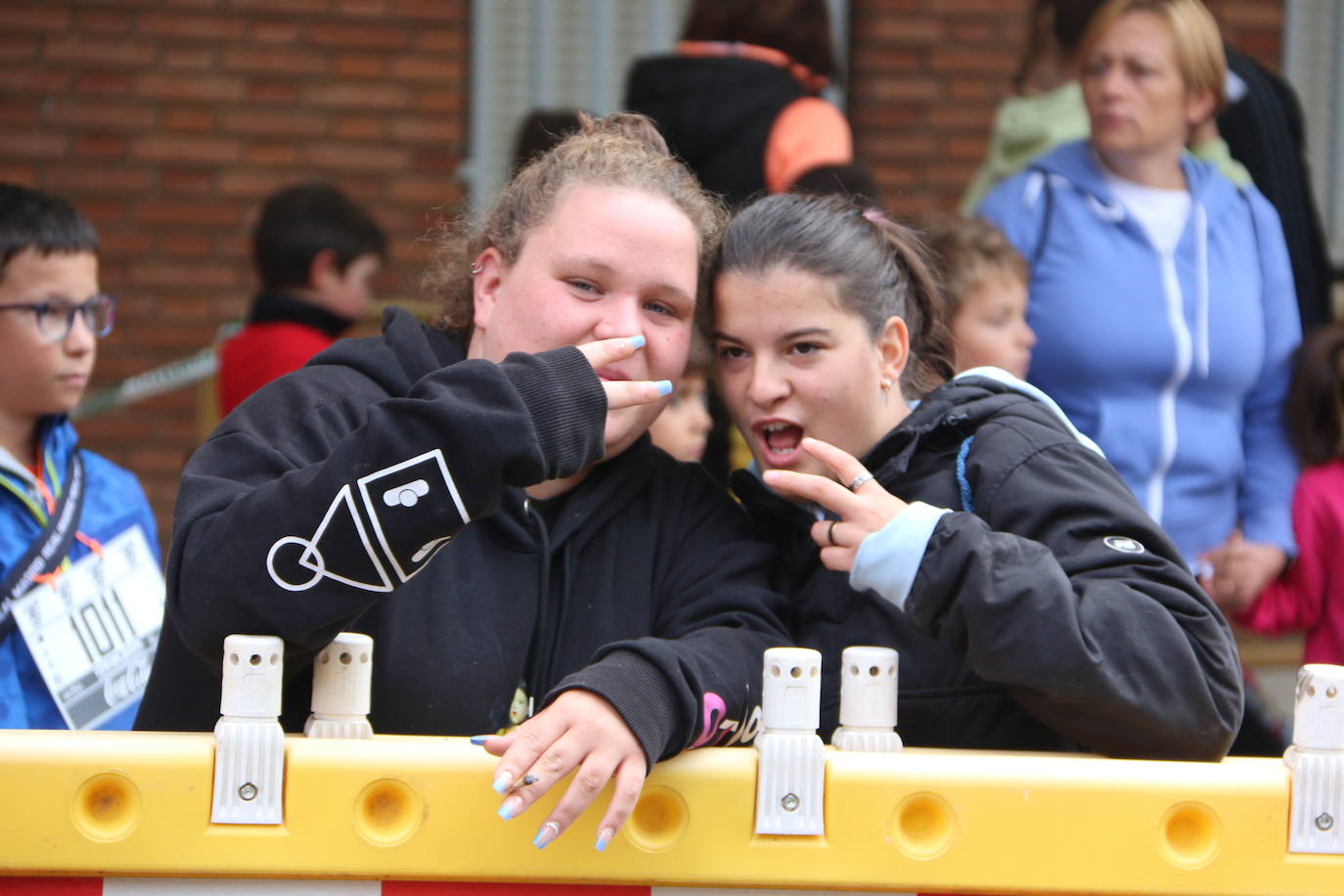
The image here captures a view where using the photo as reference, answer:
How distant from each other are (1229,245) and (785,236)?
1653mm

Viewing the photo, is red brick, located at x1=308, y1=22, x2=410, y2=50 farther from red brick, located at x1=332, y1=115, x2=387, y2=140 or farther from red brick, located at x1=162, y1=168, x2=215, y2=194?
red brick, located at x1=162, y1=168, x2=215, y2=194

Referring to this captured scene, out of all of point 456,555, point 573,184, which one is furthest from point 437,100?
point 456,555

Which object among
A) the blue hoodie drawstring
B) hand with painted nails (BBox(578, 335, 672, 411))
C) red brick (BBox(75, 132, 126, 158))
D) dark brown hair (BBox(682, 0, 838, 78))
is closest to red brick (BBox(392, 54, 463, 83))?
red brick (BBox(75, 132, 126, 158))

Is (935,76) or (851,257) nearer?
(851,257)

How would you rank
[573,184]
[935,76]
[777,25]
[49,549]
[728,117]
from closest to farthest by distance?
[573,184], [49,549], [728,117], [777,25], [935,76]

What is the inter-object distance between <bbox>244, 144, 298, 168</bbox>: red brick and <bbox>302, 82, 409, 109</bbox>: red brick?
200 millimetres

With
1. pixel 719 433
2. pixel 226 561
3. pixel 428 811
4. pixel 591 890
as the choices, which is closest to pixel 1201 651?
pixel 591 890

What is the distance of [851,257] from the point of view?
2246 millimetres

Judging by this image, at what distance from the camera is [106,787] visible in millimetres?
1536

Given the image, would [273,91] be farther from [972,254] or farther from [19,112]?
[972,254]

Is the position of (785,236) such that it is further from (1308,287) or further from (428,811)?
(1308,287)

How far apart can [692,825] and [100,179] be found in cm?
488

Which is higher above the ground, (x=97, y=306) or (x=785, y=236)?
(x=785, y=236)

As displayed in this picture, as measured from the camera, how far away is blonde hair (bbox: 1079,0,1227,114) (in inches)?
136
